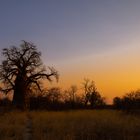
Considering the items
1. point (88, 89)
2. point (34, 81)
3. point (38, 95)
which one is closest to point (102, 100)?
point (88, 89)

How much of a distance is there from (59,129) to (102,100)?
240 ft

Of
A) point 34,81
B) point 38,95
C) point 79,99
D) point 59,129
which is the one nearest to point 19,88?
point 34,81

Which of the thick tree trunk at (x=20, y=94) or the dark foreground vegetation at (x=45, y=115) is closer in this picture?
the dark foreground vegetation at (x=45, y=115)

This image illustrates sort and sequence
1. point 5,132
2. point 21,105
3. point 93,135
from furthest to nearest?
point 21,105
point 5,132
point 93,135

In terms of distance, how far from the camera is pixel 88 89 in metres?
87.8

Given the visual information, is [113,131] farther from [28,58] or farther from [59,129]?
[28,58]

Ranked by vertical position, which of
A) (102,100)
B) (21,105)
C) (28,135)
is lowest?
(28,135)

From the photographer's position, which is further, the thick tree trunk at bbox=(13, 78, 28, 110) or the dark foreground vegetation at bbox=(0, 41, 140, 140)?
the thick tree trunk at bbox=(13, 78, 28, 110)

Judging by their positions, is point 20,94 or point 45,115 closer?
point 45,115

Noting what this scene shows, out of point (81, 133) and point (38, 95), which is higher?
point (38, 95)

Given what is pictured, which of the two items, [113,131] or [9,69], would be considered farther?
[9,69]

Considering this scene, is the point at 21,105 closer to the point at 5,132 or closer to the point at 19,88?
the point at 19,88

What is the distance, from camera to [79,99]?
284 ft

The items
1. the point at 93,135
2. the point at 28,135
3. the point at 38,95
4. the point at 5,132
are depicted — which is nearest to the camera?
the point at 28,135
